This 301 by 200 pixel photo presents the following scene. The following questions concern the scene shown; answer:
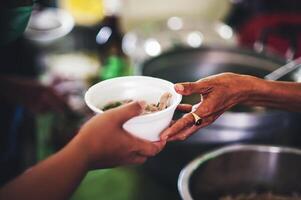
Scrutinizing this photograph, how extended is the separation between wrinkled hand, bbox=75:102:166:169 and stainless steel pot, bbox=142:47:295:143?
566 millimetres

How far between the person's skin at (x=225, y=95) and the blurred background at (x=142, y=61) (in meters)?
0.23

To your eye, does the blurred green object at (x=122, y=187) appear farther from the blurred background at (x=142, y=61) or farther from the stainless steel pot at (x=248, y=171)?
the stainless steel pot at (x=248, y=171)

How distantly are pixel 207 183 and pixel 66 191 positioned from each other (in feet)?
2.22

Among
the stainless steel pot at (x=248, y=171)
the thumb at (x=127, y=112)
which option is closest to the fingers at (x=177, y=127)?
the thumb at (x=127, y=112)

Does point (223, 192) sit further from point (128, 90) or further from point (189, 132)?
point (128, 90)

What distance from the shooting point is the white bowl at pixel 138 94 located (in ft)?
3.60

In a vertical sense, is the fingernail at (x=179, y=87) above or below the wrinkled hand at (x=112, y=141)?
above

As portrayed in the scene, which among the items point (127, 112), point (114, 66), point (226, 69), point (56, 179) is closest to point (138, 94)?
point (127, 112)

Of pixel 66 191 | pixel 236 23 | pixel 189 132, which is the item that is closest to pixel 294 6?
pixel 236 23

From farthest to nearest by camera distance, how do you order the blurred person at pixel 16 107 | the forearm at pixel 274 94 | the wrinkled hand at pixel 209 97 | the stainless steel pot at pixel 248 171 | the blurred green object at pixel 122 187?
the blurred person at pixel 16 107, the blurred green object at pixel 122 187, the stainless steel pot at pixel 248 171, the forearm at pixel 274 94, the wrinkled hand at pixel 209 97

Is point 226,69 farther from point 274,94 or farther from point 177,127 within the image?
point 177,127

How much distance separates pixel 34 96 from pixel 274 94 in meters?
1.24

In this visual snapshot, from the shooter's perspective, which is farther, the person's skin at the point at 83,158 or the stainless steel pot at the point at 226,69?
the stainless steel pot at the point at 226,69

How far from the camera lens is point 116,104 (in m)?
1.18
